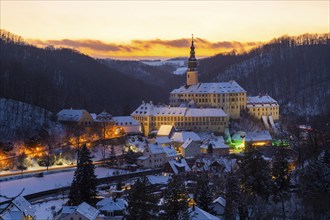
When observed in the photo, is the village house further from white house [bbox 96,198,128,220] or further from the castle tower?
white house [bbox 96,198,128,220]

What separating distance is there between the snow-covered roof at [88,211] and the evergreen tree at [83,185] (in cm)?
355

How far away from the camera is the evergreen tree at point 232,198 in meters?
38.6

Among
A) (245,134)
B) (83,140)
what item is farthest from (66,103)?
(245,134)

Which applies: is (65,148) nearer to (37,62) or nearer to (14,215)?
(14,215)

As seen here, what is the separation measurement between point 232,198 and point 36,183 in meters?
21.7

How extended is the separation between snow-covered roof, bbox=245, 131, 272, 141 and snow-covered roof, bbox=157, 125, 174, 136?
10.8 metres

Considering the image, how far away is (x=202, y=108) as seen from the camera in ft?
266

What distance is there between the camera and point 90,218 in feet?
122

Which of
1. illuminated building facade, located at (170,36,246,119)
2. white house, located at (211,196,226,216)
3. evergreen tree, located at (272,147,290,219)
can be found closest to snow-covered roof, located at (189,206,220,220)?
white house, located at (211,196,226,216)

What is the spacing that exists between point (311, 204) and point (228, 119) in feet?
128

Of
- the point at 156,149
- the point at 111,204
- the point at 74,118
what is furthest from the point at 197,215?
the point at 74,118

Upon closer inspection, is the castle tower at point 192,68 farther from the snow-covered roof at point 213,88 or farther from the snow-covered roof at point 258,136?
the snow-covered roof at point 258,136

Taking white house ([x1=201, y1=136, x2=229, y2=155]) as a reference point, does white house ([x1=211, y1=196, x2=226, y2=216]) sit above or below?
below

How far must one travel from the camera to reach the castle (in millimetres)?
77375
